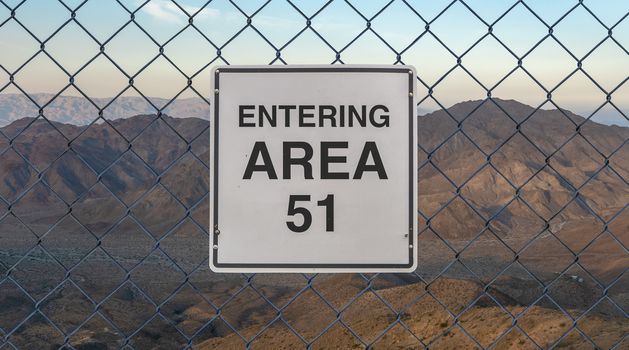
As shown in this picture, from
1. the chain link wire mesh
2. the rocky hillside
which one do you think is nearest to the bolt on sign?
the chain link wire mesh

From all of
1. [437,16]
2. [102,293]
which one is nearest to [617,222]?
[102,293]

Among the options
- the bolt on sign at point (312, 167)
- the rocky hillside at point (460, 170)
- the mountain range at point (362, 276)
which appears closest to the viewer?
the bolt on sign at point (312, 167)

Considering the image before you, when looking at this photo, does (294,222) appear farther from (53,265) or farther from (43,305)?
(53,265)

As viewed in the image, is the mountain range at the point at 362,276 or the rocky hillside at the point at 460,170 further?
the rocky hillside at the point at 460,170

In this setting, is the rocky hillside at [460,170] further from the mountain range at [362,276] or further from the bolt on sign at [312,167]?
the bolt on sign at [312,167]

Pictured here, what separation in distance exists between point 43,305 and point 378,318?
998 cm

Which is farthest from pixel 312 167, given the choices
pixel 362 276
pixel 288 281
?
pixel 288 281

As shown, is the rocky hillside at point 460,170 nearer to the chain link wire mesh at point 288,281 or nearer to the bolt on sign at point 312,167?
the chain link wire mesh at point 288,281

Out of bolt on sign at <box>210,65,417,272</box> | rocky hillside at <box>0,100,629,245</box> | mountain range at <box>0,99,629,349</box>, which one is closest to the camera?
bolt on sign at <box>210,65,417,272</box>

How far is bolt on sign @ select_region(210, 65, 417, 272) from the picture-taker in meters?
2.75

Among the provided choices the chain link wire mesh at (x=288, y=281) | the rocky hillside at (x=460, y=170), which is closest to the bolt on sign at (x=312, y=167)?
the chain link wire mesh at (x=288, y=281)

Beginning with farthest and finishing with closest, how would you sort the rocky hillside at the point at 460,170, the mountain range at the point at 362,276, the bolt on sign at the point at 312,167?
1. the rocky hillside at the point at 460,170
2. the mountain range at the point at 362,276
3. the bolt on sign at the point at 312,167

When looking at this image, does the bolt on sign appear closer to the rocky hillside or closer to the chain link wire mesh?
the chain link wire mesh

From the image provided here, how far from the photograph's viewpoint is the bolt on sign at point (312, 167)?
2750mm
